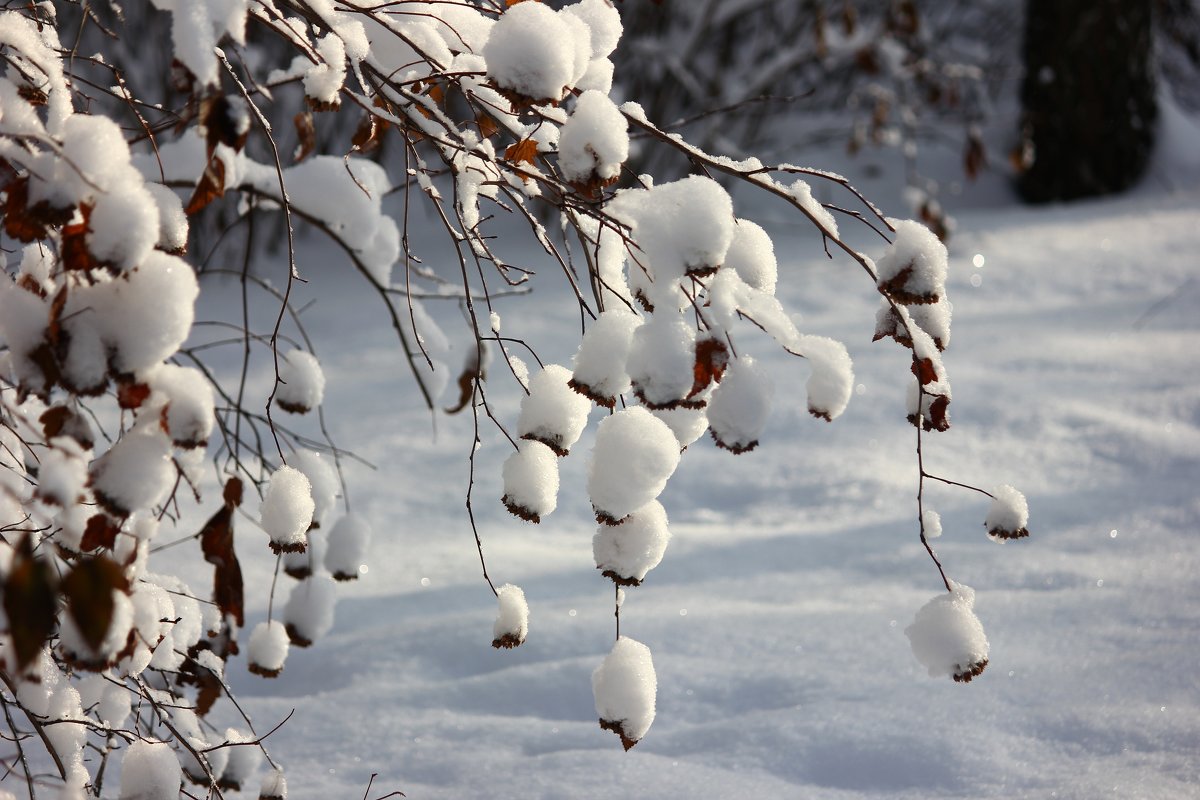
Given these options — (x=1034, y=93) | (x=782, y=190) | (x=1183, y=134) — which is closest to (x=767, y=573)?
(x=782, y=190)

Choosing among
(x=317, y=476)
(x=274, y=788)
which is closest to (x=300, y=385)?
(x=317, y=476)

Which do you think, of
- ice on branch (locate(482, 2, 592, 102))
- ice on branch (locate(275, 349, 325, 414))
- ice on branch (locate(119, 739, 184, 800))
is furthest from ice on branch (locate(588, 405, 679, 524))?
ice on branch (locate(275, 349, 325, 414))

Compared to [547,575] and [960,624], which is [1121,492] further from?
[960,624]

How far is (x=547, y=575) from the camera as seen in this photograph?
6.76 ft

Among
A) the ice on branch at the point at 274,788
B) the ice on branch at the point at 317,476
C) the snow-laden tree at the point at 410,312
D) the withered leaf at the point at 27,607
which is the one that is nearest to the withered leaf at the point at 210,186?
the snow-laden tree at the point at 410,312

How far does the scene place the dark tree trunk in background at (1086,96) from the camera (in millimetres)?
4777

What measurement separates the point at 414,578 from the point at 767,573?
0.70m

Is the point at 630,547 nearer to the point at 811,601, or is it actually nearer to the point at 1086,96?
the point at 811,601

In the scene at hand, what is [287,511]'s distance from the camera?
2.98 ft

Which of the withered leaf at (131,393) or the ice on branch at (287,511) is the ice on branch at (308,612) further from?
the withered leaf at (131,393)

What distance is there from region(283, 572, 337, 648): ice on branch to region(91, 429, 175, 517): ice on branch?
2.22 ft

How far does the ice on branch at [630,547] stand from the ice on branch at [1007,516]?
1.01ft

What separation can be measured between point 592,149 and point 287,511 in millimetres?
419

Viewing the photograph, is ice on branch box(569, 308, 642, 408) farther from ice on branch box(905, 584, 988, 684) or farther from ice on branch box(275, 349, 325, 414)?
ice on branch box(275, 349, 325, 414)
